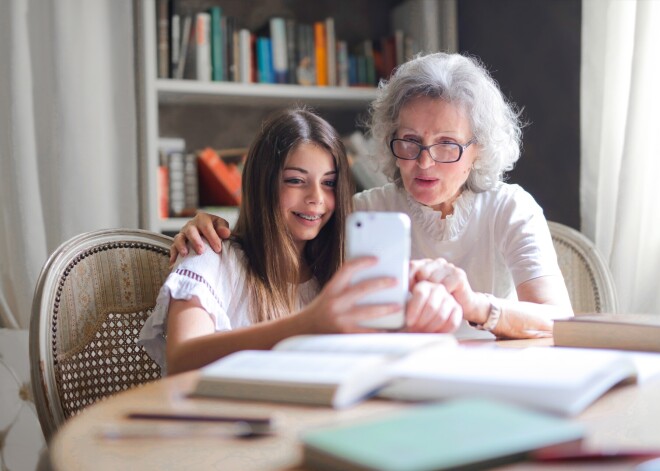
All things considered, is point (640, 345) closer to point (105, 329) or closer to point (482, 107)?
point (482, 107)

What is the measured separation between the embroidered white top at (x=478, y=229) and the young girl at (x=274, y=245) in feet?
0.84

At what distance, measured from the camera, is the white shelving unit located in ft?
8.84

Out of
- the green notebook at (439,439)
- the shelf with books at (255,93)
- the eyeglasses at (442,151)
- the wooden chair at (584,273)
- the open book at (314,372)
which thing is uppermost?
the shelf with books at (255,93)

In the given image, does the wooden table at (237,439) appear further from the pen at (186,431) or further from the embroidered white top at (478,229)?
the embroidered white top at (478,229)

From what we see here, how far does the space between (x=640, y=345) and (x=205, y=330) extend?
66cm

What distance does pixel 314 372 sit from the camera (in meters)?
0.81

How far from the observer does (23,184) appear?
2510 mm

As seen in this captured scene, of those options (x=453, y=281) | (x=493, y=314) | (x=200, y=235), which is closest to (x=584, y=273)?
(x=493, y=314)

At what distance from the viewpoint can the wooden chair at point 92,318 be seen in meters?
1.32

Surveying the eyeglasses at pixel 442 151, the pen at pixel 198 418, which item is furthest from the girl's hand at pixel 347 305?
the eyeglasses at pixel 442 151

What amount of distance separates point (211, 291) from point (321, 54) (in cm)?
186

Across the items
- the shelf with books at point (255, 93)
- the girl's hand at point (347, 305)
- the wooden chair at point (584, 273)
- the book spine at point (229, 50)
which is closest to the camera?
the girl's hand at point (347, 305)

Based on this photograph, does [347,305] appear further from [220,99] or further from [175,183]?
[220,99]

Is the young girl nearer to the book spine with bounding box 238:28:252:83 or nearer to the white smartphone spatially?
the white smartphone
